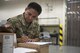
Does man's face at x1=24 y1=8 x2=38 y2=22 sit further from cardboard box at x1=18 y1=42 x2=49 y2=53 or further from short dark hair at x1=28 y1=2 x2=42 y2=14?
cardboard box at x1=18 y1=42 x2=49 y2=53

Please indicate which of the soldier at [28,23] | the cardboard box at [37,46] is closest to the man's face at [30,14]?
the soldier at [28,23]

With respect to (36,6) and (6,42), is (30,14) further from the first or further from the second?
(6,42)

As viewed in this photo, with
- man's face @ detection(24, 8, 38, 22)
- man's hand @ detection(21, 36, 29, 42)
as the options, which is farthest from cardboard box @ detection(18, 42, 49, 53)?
man's face @ detection(24, 8, 38, 22)

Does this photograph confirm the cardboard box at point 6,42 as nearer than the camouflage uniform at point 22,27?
Yes

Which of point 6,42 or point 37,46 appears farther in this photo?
point 37,46

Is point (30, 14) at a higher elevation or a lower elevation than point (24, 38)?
higher

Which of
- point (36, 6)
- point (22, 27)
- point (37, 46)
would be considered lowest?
point (37, 46)

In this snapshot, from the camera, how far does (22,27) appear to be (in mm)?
974

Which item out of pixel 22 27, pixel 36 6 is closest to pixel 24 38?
pixel 22 27

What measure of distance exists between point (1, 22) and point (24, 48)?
8.1 inches

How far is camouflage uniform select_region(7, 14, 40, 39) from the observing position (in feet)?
3.06

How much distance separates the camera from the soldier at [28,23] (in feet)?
3.10

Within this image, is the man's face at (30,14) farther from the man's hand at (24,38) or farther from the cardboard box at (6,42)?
the cardboard box at (6,42)

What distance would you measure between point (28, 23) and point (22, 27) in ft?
0.14
